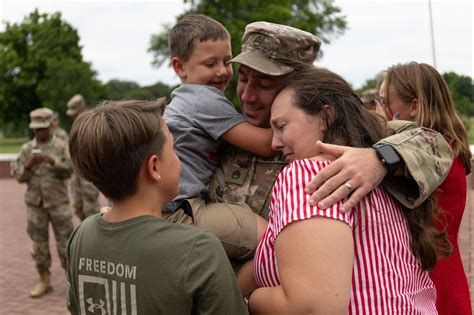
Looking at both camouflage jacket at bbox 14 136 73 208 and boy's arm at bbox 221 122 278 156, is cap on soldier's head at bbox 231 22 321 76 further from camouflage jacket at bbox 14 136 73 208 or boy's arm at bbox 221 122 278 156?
camouflage jacket at bbox 14 136 73 208

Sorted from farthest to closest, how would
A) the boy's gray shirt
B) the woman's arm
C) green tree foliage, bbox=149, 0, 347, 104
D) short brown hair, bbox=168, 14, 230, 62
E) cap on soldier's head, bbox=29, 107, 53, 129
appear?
green tree foliage, bbox=149, 0, 347, 104, cap on soldier's head, bbox=29, 107, 53, 129, short brown hair, bbox=168, 14, 230, 62, the boy's gray shirt, the woman's arm

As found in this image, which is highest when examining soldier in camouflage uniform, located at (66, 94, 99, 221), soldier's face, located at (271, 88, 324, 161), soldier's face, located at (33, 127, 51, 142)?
soldier's face, located at (271, 88, 324, 161)

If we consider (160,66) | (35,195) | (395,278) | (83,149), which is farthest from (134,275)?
(160,66)

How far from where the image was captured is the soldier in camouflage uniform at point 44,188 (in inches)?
312

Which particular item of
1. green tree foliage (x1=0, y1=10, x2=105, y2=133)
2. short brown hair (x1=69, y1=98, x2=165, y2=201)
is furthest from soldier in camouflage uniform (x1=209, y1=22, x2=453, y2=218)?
green tree foliage (x1=0, y1=10, x2=105, y2=133)

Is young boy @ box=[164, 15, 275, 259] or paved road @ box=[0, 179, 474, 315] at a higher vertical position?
young boy @ box=[164, 15, 275, 259]

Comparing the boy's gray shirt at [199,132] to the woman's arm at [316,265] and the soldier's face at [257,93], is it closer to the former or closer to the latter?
the soldier's face at [257,93]

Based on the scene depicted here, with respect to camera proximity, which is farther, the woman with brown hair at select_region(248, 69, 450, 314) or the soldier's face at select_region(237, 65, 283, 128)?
the soldier's face at select_region(237, 65, 283, 128)

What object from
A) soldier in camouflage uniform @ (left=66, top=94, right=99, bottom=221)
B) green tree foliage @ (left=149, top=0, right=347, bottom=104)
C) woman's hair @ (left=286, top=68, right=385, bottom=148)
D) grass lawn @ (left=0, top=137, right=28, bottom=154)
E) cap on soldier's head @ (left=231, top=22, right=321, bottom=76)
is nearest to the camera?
woman's hair @ (left=286, top=68, right=385, bottom=148)

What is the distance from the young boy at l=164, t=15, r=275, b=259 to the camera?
7.44ft

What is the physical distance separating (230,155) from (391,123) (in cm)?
65

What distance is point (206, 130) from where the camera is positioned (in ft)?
7.98

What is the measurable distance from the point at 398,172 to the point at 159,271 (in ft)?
2.62

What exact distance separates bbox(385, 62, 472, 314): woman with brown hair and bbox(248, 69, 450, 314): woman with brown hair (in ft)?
3.38
